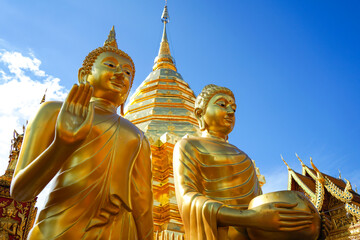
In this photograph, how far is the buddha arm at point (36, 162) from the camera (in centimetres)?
184

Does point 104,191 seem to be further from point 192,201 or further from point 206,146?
point 206,146

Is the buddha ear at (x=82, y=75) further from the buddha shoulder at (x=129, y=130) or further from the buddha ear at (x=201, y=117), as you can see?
the buddha ear at (x=201, y=117)

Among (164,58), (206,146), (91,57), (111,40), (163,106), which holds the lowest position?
(206,146)

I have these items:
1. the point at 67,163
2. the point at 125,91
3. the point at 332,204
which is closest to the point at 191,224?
the point at 67,163

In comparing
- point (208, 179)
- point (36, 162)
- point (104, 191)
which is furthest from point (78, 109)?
point (208, 179)

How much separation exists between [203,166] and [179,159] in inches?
7.1

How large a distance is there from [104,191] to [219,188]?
33.1 inches

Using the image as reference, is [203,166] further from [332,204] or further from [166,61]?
[166,61]

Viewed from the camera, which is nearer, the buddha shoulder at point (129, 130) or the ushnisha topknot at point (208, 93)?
the buddha shoulder at point (129, 130)

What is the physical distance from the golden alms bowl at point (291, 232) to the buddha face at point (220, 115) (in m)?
0.90

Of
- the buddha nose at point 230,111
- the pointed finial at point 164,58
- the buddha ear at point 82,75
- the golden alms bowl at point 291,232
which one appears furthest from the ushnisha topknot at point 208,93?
the pointed finial at point 164,58

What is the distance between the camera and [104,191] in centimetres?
205

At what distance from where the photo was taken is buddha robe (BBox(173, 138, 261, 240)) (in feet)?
7.25

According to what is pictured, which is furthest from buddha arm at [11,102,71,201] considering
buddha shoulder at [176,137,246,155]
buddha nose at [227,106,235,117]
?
buddha nose at [227,106,235,117]
